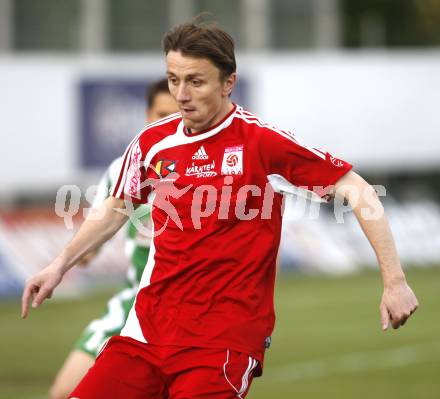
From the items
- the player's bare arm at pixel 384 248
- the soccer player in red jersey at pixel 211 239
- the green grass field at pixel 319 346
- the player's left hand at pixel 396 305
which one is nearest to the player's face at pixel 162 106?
the soccer player in red jersey at pixel 211 239

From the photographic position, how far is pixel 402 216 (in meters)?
22.9

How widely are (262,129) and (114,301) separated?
2692 mm

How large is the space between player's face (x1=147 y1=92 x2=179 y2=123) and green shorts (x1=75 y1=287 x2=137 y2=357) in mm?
1125

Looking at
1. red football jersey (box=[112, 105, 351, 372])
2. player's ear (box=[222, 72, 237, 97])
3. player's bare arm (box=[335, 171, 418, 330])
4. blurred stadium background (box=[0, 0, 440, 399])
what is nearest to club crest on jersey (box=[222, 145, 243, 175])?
red football jersey (box=[112, 105, 351, 372])

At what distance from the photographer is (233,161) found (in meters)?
5.78

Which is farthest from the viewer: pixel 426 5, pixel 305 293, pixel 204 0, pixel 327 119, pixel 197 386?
pixel 426 5

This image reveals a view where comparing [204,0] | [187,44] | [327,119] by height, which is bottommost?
[327,119]

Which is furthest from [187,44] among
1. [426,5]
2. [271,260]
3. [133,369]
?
[426,5]

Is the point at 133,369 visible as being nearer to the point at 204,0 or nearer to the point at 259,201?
the point at 259,201

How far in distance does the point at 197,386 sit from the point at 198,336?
24 cm

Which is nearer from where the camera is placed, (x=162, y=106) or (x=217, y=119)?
(x=217, y=119)

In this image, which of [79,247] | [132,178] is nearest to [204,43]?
[132,178]

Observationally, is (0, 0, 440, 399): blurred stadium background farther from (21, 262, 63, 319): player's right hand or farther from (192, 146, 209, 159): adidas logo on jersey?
(192, 146, 209, 159): adidas logo on jersey

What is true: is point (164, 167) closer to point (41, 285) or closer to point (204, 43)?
point (204, 43)
